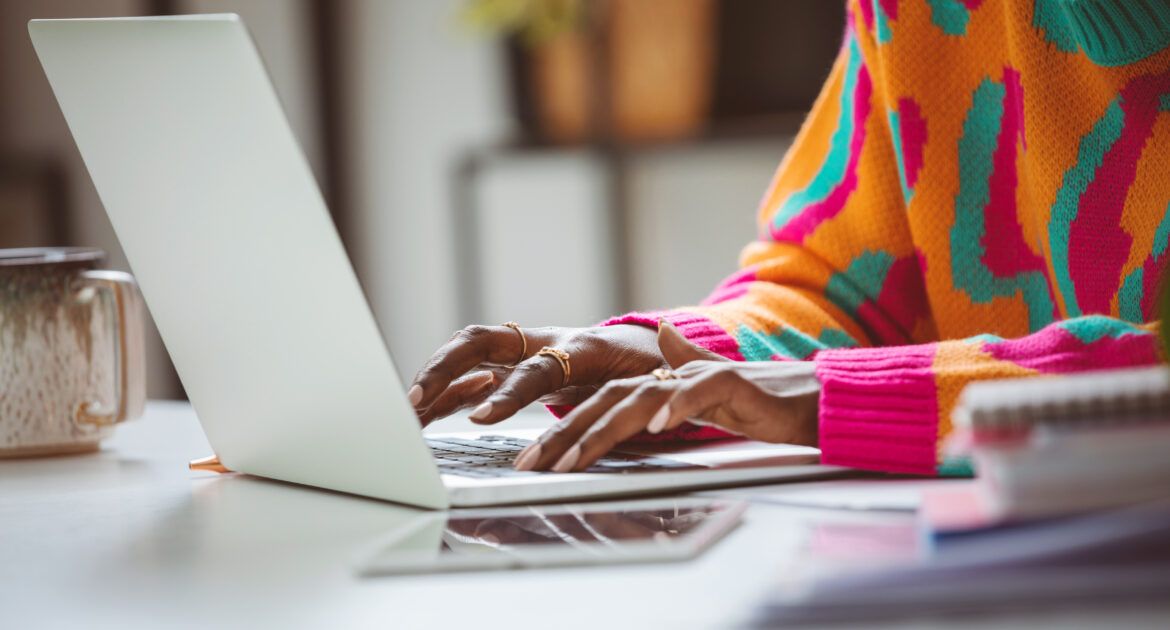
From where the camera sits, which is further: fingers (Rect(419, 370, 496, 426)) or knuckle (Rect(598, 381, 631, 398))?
fingers (Rect(419, 370, 496, 426))

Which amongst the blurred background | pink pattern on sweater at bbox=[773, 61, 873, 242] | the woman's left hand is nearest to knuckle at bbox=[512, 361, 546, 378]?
the woman's left hand

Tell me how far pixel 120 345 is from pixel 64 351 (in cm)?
4

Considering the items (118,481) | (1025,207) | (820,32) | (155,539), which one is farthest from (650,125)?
(155,539)

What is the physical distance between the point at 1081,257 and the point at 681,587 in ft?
1.92

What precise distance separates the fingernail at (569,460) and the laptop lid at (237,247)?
7 cm

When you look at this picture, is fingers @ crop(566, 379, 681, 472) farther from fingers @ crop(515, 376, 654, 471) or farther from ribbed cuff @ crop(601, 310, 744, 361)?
ribbed cuff @ crop(601, 310, 744, 361)

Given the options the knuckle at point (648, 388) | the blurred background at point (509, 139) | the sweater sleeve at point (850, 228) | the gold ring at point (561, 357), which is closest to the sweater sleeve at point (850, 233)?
the sweater sleeve at point (850, 228)

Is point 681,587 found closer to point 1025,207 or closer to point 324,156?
point 1025,207

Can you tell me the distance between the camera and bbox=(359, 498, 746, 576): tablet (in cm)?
48

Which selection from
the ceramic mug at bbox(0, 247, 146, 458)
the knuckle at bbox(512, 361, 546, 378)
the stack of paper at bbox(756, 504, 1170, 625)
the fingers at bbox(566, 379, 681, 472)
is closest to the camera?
the stack of paper at bbox(756, 504, 1170, 625)

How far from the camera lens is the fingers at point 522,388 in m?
0.71

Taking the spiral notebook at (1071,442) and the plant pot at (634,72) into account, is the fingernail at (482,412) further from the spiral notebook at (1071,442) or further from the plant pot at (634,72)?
the plant pot at (634,72)

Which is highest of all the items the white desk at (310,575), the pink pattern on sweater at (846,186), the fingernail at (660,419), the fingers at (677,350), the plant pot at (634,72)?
the plant pot at (634,72)

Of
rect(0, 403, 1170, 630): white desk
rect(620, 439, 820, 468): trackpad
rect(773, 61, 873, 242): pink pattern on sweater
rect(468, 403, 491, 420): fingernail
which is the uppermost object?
rect(773, 61, 873, 242): pink pattern on sweater
